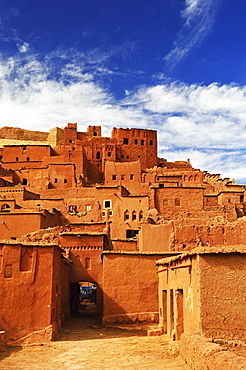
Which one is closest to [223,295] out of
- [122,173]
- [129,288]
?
[129,288]

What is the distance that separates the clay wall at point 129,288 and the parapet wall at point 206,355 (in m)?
7.84

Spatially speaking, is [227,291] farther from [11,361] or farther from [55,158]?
[55,158]

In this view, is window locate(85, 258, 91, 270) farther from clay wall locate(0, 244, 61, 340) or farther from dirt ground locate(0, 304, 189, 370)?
clay wall locate(0, 244, 61, 340)

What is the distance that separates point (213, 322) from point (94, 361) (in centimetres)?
378

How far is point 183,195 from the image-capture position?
104 ft

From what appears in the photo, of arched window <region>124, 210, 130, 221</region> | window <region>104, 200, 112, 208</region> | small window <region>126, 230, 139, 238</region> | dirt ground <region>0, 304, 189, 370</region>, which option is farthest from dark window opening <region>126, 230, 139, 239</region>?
dirt ground <region>0, 304, 189, 370</region>

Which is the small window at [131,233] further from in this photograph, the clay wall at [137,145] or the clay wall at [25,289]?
the clay wall at [137,145]

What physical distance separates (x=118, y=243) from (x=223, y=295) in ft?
44.9

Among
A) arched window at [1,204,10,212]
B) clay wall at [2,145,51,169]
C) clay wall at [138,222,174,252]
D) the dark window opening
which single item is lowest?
clay wall at [138,222,174,252]

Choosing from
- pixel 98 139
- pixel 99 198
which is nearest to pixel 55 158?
pixel 98 139

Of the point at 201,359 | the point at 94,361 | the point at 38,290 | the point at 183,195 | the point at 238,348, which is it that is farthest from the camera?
the point at 183,195

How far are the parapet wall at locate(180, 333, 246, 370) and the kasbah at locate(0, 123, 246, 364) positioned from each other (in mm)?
262

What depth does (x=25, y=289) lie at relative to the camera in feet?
50.4

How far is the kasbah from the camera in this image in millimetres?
11391
